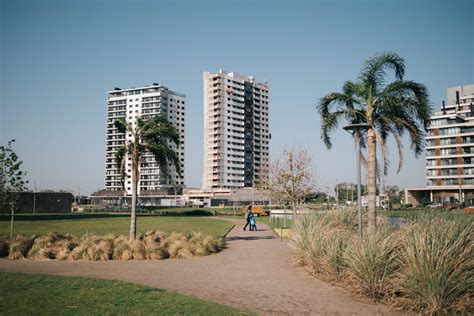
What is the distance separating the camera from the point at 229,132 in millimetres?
130000

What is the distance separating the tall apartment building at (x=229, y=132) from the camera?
125875 mm

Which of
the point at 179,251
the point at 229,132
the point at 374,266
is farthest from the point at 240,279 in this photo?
the point at 229,132

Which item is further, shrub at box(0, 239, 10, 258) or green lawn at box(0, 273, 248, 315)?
shrub at box(0, 239, 10, 258)

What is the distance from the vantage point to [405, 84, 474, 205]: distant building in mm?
73875

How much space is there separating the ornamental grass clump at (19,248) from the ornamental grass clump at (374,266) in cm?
1227

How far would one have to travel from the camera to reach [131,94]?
5394 inches

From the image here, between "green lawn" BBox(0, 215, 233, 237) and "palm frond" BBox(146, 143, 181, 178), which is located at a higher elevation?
"palm frond" BBox(146, 143, 181, 178)

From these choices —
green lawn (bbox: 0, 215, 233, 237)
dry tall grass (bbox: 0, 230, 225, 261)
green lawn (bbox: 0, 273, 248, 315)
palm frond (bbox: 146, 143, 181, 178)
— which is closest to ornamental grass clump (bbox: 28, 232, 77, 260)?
dry tall grass (bbox: 0, 230, 225, 261)

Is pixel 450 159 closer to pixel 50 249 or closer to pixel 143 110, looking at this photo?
pixel 50 249

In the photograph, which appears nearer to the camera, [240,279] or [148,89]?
[240,279]

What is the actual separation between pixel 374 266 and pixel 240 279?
3638mm

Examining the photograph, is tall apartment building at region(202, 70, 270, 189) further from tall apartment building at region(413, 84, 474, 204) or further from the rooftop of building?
tall apartment building at region(413, 84, 474, 204)

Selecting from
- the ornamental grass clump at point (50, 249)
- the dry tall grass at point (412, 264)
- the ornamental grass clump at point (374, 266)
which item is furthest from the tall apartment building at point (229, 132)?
the ornamental grass clump at point (374, 266)

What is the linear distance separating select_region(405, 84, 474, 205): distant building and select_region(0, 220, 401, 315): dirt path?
71.3 m
